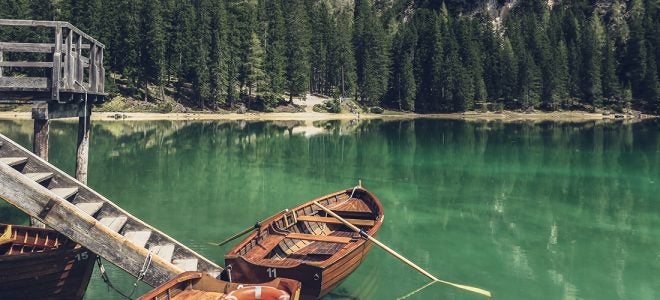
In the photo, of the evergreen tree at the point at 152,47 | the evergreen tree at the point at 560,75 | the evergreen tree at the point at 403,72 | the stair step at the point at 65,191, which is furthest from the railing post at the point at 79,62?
the evergreen tree at the point at 560,75

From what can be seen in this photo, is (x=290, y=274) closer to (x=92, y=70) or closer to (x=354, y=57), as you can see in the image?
(x=92, y=70)

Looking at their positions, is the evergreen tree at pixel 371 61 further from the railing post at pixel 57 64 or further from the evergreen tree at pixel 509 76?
the railing post at pixel 57 64

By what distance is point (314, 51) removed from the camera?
115 m

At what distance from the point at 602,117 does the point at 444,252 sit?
10994 centimetres

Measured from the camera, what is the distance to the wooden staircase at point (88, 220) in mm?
9695

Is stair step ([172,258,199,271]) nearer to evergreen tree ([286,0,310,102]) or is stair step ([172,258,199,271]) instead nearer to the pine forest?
the pine forest

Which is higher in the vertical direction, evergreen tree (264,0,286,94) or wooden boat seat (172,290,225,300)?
evergreen tree (264,0,286,94)

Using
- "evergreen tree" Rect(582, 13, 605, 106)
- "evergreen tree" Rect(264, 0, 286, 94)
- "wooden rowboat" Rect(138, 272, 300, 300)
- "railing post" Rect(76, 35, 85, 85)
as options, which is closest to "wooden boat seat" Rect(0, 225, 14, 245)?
"railing post" Rect(76, 35, 85, 85)

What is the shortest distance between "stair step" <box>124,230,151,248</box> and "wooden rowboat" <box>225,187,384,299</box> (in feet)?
6.11

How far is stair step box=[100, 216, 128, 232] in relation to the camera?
36.1ft

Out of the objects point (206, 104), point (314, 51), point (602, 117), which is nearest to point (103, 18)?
point (206, 104)

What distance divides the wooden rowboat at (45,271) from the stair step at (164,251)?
130cm

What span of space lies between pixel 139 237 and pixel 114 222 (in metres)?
0.66

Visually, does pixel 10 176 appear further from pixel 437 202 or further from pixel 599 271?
pixel 437 202
